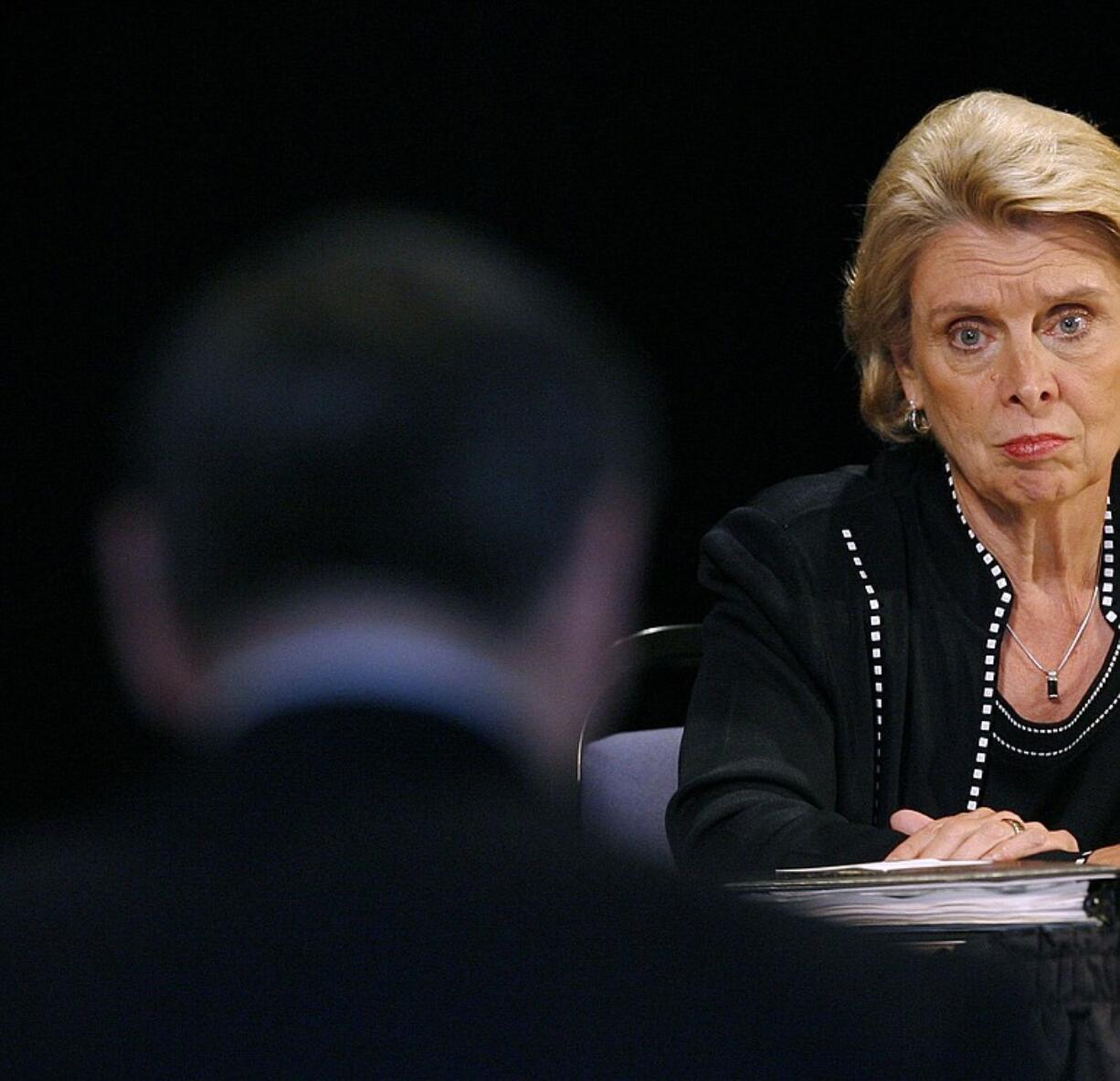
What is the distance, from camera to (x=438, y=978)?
176 mm

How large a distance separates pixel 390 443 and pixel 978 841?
5.64 ft

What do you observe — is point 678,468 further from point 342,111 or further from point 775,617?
point 775,617

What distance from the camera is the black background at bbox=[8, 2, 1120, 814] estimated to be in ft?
7.45

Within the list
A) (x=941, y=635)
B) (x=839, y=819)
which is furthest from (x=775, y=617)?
(x=839, y=819)

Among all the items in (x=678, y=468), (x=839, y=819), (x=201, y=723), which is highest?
(x=678, y=468)

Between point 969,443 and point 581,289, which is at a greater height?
point 581,289

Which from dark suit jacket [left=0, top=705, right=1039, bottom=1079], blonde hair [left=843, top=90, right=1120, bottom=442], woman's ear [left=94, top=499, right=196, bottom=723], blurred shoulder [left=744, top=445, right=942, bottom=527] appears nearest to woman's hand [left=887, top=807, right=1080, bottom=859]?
blurred shoulder [left=744, top=445, right=942, bottom=527]

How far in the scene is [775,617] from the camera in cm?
142

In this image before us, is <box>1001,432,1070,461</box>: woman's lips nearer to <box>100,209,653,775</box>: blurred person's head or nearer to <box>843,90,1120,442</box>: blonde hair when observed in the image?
<box>843,90,1120,442</box>: blonde hair

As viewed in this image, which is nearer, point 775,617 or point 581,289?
point 775,617

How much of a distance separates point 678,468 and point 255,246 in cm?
68

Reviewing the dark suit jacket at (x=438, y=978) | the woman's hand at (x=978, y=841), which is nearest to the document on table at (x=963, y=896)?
the dark suit jacket at (x=438, y=978)

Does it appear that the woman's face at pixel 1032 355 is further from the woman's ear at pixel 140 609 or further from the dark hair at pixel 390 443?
the woman's ear at pixel 140 609

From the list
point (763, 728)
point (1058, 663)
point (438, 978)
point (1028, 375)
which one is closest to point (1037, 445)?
point (1028, 375)
